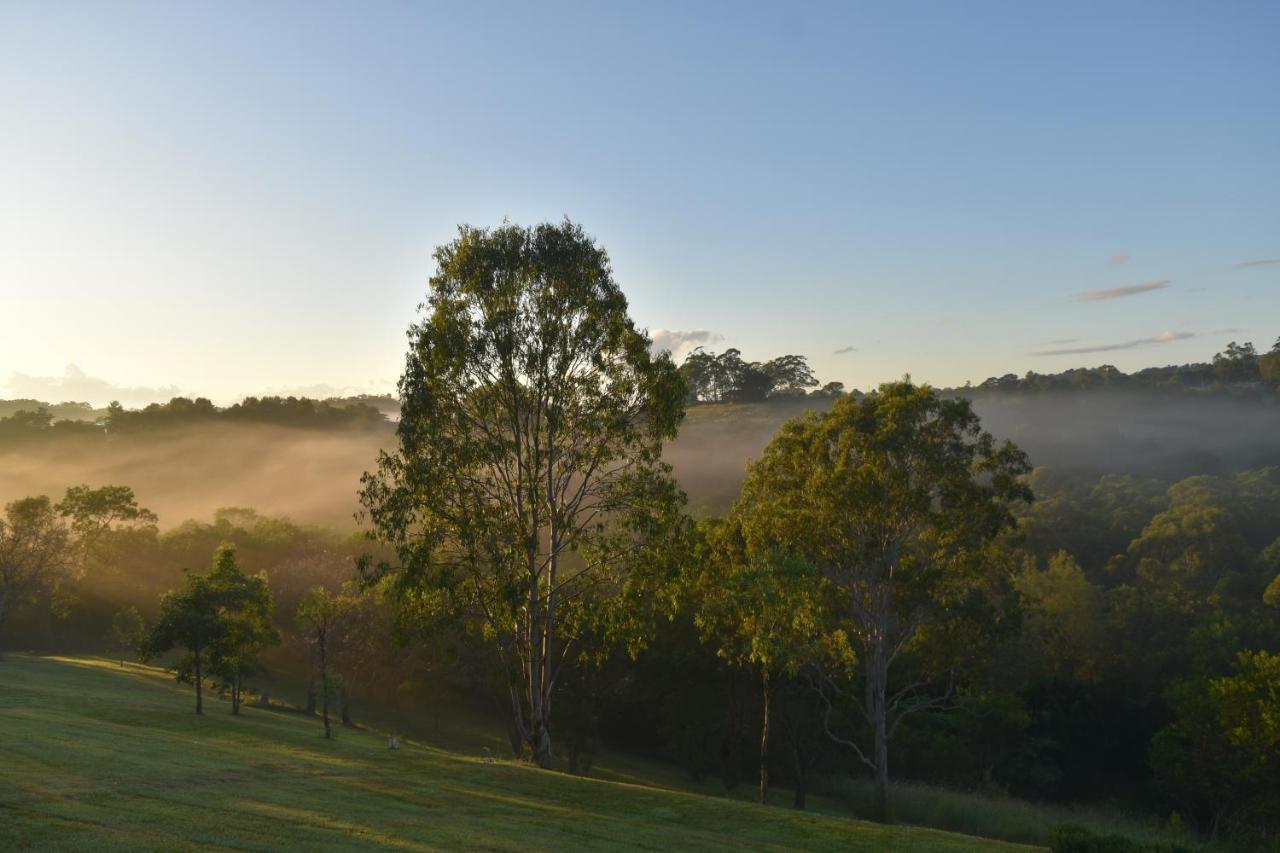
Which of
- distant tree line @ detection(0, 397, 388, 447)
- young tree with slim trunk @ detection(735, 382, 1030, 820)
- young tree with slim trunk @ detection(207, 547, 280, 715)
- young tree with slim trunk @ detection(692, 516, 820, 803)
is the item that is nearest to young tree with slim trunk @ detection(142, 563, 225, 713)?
young tree with slim trunk @ detection(207, 547, 280, 715)

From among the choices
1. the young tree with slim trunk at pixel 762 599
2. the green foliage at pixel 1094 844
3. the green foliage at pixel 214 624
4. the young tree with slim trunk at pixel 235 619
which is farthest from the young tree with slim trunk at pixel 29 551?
the green foliage at pixel 1094 844

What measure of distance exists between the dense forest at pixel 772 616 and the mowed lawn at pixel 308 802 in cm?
657

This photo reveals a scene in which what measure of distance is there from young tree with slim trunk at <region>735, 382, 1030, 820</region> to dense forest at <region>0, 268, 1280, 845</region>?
0.52 feet

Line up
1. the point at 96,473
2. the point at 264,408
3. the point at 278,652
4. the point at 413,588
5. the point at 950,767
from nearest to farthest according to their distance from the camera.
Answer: the point at 413,588, the point at 950,767, the point at 278,652, the point at 96,473, the point at 264,408

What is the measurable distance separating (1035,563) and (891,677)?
42.1 meters

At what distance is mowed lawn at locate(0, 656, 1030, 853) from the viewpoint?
699 inches

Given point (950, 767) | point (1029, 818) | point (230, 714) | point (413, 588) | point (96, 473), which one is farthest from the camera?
point (96, 473)

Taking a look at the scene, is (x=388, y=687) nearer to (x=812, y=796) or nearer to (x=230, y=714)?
(x=230, y=714)

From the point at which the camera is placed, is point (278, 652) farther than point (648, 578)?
Yes

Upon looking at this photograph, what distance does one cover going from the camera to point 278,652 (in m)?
76.7

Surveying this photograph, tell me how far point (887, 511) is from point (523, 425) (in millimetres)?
16831

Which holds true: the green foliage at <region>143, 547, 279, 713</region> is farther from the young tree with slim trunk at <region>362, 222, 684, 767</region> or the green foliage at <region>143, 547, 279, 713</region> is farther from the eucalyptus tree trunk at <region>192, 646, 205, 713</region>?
the young tree with slim trunk at <region>362, 222, 684, 767</region>

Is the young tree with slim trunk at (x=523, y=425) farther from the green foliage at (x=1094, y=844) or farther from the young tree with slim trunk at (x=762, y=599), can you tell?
the green foliage at (x=1094, y=844)

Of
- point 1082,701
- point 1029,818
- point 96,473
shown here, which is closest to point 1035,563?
point 1082,701
